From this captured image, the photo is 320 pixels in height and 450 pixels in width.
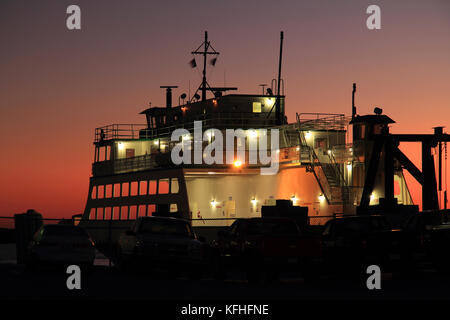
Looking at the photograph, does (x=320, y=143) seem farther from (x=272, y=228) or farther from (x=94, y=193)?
(x=272, y=228)

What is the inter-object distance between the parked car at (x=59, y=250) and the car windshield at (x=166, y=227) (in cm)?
176

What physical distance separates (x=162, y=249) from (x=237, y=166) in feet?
102

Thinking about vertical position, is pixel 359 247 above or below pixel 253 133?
below

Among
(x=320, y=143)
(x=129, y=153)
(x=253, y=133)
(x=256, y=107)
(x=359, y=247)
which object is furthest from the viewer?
(x=129, y=153)

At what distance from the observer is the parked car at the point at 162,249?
25250mm

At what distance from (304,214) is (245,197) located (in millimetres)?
14362

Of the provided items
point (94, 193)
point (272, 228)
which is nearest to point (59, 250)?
point (272, 228)

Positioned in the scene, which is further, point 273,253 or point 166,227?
point 166,227

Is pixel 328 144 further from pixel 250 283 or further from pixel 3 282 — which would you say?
pixel 3 282

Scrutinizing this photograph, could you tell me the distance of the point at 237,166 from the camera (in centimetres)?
5619

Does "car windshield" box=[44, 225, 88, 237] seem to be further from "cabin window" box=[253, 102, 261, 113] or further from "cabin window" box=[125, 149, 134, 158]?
"cabin window" box=[125, 149, 134, 158]

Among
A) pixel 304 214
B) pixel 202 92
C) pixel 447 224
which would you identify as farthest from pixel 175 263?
pixel 202 92

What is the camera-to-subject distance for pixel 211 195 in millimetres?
59719

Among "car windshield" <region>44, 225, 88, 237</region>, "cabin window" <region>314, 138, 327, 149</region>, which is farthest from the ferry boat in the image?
"car windshield" <region>44, 225, 88, 237</region>
